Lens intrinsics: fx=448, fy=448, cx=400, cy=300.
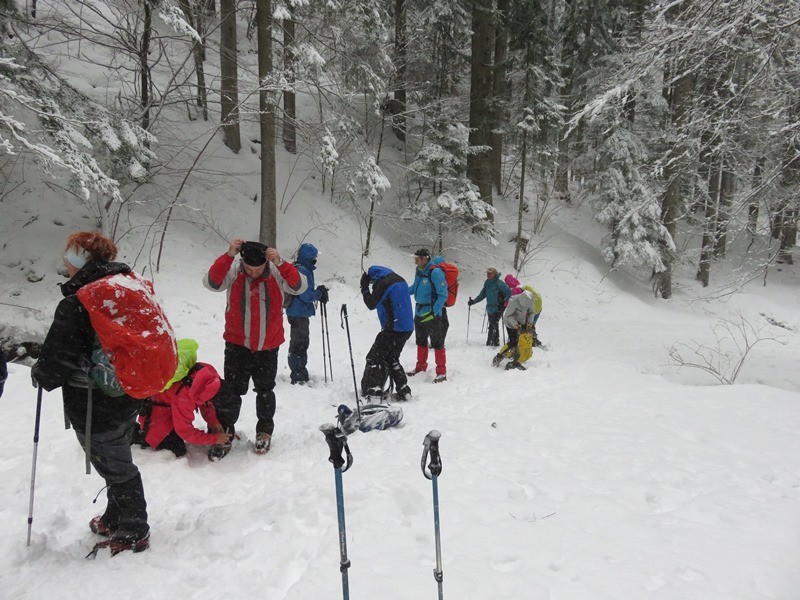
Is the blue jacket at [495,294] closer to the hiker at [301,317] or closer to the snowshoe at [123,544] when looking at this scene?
the hiker at [301,317]

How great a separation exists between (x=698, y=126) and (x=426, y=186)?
11657 mm

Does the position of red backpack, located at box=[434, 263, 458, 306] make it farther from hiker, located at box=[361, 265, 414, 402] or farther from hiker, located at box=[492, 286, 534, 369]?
hiker, located at box=[361, 265, 414, 402]

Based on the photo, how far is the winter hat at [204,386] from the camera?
Result: 4.12 m

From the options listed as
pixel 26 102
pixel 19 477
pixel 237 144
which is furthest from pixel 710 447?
pixel 237 144

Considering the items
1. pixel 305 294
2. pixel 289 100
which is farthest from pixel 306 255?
pixel 289 100

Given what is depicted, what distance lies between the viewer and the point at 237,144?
1656 cm

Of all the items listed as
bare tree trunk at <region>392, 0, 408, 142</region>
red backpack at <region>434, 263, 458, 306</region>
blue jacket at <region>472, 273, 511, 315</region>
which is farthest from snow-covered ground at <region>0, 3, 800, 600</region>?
bare tree trunk at <region>392, 0, 408, 142</region>

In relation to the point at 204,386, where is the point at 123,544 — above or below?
below

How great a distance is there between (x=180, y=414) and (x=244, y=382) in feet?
2.02

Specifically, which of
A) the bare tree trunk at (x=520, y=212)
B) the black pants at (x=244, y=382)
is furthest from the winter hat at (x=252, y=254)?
the bare tree trunk at (x=520, y=212)

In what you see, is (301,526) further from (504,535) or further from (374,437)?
(374,437)

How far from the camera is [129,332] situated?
2.60m

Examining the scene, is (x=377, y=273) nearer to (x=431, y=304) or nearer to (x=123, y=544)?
(x=431, y=304)

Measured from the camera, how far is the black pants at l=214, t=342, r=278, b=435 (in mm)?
4371
